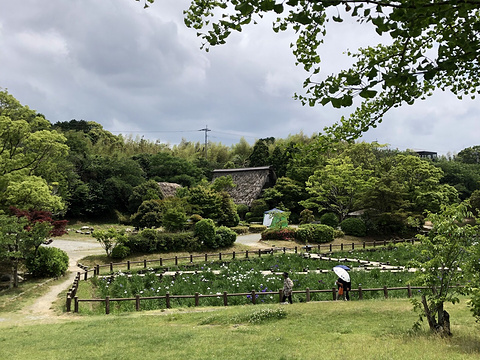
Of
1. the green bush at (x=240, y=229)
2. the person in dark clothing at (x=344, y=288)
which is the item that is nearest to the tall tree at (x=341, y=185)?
the green bush at (x=240, y=229)

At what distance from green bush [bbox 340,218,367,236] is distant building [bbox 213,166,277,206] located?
1183 centimetres

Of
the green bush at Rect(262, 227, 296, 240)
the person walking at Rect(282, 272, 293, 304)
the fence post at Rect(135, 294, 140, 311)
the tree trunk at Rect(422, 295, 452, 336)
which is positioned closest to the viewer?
the tree trunk at Rect(422, 295, 452, 336)

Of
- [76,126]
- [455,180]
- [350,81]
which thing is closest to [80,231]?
[76,126]

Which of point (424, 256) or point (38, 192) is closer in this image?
point (424, 256)

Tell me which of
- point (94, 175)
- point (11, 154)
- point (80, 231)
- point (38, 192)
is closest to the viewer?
point (38, 192)

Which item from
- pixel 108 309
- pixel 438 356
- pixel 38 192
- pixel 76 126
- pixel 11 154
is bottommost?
pixel 108 309

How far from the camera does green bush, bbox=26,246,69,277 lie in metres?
15.6

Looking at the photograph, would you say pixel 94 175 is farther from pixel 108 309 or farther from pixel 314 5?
pixel 314 5

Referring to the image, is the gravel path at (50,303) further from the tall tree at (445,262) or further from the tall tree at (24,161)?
the tall tree at (445,262)

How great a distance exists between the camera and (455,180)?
47.4 meters

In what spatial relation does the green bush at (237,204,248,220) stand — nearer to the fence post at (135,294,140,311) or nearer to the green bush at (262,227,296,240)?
the green bush at (262,227,296,240)

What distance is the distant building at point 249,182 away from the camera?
3912cm

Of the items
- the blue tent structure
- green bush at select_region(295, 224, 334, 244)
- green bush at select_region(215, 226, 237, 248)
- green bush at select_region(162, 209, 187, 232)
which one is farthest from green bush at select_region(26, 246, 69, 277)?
the blue tent structure

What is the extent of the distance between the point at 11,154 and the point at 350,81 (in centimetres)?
2100
